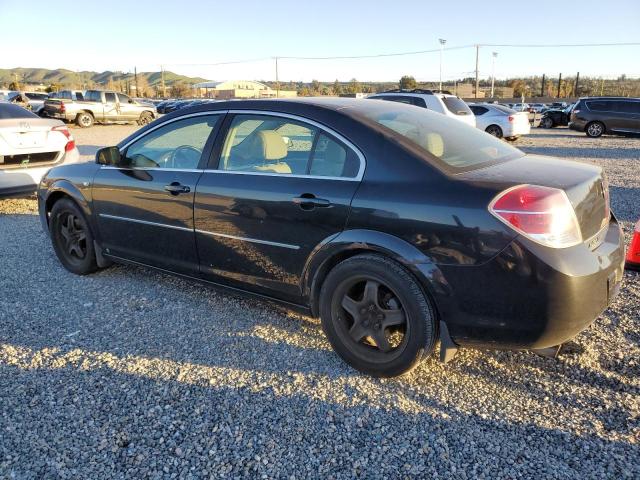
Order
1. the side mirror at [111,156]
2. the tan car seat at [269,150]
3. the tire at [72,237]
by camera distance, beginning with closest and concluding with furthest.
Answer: the tan car seat at [269,150], the side mirror at [111,156], the tire at [72,237]

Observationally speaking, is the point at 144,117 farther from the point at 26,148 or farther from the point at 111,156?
the point at 111,156

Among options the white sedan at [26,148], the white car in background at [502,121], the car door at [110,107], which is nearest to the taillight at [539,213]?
the white sedan at [26,148]

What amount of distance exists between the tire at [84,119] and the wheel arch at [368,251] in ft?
83.0

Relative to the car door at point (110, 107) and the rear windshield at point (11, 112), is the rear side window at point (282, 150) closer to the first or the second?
the rear windshield at point (11, 112)

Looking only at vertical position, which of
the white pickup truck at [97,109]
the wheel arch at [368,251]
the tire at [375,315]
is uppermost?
the white pickup truck at [97,109]

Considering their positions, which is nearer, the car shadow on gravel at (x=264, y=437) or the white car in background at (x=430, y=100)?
the car shadow on gravel at (x=264, y=437)

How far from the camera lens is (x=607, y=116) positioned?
21109mm

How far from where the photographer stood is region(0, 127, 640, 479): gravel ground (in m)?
2.35

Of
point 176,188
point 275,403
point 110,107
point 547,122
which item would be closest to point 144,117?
point 110,107

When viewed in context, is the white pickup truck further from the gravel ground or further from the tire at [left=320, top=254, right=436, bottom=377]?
the tire at [left=320, top=254, right=436, bottom=377]

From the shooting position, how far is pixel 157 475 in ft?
7.50

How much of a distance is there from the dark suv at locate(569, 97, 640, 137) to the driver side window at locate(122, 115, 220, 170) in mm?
21652

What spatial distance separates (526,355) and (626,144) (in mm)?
18144

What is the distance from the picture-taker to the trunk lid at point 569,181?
8.78 feet
